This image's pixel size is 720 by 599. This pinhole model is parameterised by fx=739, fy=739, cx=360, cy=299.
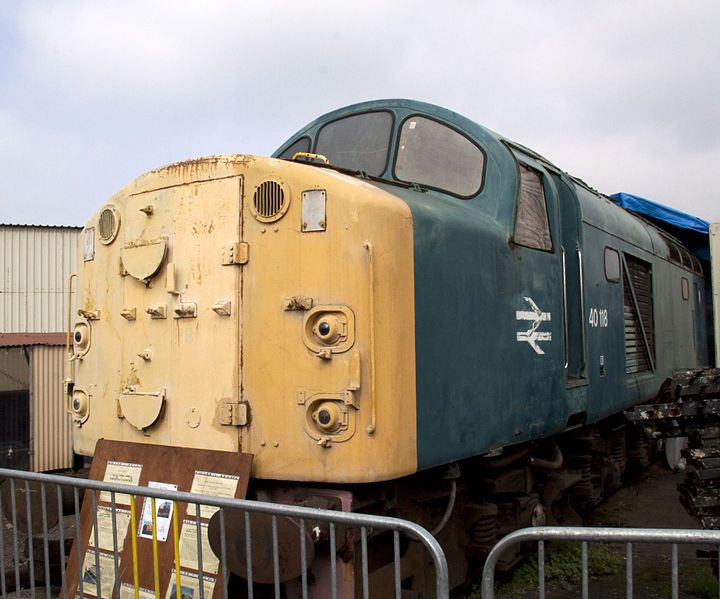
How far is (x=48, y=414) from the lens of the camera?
9453 millimetres

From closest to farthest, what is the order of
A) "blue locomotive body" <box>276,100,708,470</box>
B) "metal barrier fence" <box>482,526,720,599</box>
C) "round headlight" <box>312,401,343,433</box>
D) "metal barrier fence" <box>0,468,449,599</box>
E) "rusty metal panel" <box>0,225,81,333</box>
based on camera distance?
"metal barrier fence" <box>482,526,720,599</box>
"metal barrier fence" <box>0,468,449,599</box>
"round headlight" <box>312,401,343,433</box>
"blue locomotive body" <box>276,100,708,470</box>
"rusty metal panel" <box>0,225,81,333</box>

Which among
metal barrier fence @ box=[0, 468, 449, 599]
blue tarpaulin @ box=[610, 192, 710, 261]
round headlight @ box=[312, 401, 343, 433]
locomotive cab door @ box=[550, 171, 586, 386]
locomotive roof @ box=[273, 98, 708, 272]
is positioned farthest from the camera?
blue tarpaulin @ box=[610, 192, 710, 261]

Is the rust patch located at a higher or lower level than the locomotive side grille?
higher

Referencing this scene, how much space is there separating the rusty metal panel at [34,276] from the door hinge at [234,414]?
12.0 m

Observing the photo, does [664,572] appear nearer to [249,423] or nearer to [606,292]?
[606,292]

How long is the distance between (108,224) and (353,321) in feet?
5.85

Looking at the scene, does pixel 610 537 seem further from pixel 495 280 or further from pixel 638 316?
pixel 638 316

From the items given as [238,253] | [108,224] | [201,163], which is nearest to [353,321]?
[238,253]

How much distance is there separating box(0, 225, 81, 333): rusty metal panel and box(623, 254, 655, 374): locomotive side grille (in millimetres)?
10790

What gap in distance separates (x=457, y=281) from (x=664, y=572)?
3313 millimetres

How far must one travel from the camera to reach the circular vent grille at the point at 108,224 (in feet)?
14.1

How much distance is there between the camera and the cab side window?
4.92 metres

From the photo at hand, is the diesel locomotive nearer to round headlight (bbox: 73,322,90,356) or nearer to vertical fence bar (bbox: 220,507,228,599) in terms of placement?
round headlight (bbox: 73,322,90,356)

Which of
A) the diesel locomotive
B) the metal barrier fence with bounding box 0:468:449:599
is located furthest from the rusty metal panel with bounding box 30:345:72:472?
the diesel locomotive
